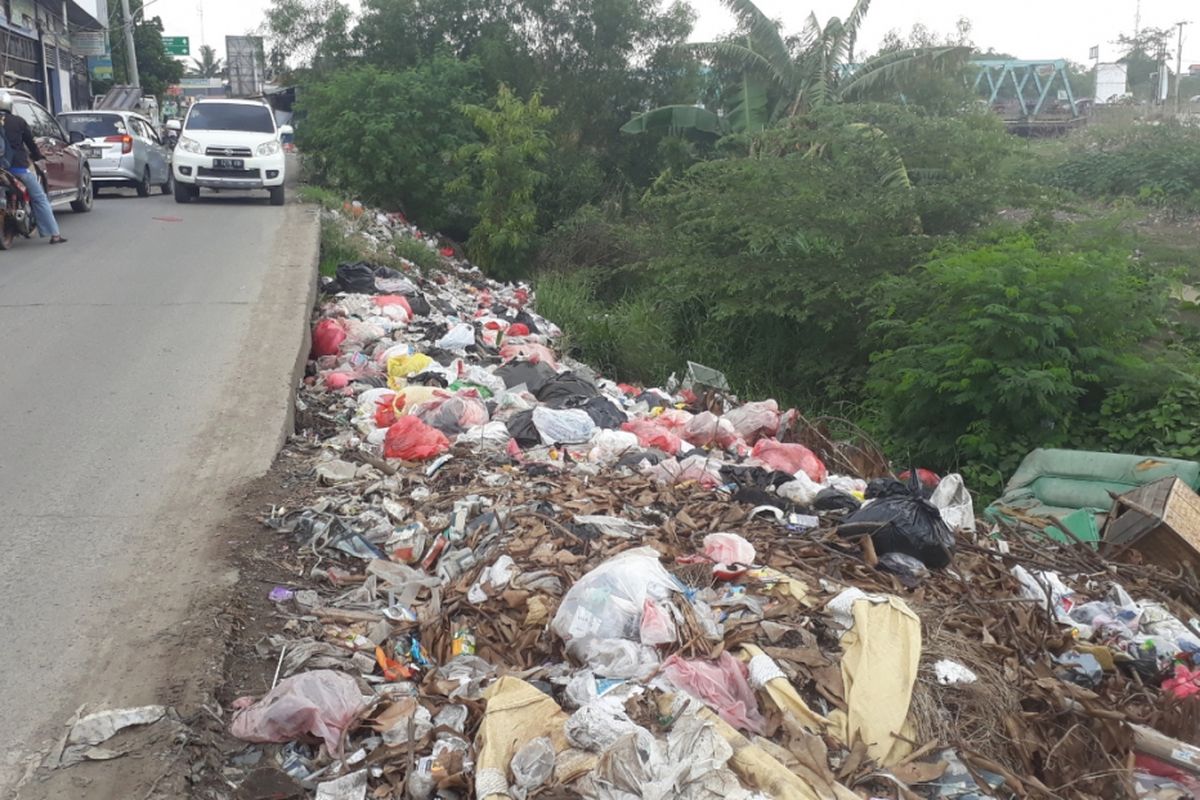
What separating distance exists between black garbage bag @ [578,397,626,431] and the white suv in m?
11.8

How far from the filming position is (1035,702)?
453cm

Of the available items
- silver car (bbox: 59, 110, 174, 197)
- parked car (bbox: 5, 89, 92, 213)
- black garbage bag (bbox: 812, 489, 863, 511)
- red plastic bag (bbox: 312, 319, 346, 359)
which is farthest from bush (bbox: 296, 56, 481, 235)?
black garbage bag (bbox: 812, 489, 863, 511)

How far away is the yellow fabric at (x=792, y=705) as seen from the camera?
3943 mm

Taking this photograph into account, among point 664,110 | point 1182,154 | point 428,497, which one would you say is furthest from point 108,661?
point 1182,154

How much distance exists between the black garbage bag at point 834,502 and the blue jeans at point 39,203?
446 inches

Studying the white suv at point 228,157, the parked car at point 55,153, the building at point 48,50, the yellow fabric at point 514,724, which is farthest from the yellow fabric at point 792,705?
the building at point 48,50

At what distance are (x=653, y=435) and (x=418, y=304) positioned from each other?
5239 millimetres

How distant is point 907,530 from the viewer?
220 inches

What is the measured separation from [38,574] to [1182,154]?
28.3 meters

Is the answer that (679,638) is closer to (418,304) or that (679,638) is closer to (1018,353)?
(1018,353)

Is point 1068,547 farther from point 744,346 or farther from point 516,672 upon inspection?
point 744,346

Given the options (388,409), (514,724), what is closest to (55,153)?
(388,409)

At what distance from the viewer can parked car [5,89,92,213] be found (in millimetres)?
14797

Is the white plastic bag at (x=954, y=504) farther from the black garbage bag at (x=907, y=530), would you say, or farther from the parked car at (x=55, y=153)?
the parked car at (x=55, y=153)
